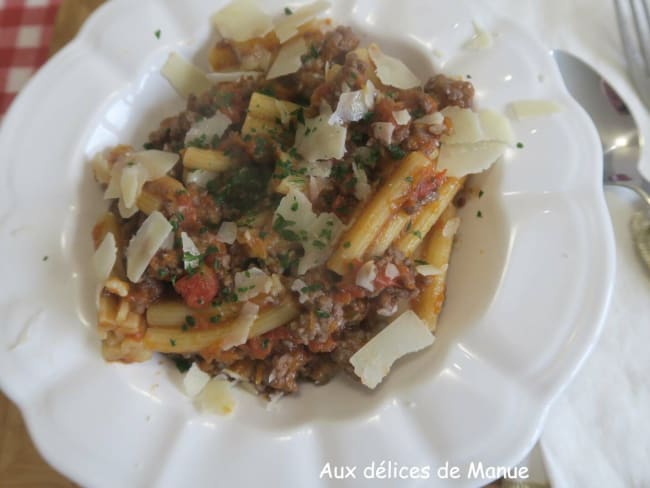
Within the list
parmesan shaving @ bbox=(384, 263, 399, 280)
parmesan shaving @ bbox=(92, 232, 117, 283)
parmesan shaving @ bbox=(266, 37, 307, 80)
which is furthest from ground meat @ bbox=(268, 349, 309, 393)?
parmesan shaving @ bbox=(266, 37, 307, 80)

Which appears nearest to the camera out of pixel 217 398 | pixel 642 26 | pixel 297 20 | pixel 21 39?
pixel 217 398

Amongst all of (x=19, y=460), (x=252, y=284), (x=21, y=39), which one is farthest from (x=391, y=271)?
(x=21, y=39)

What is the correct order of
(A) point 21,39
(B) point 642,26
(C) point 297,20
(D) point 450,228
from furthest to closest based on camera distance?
(A) point 21,39 → (B) point 642,26 → (C) point 297,20 → (D) point 450,228

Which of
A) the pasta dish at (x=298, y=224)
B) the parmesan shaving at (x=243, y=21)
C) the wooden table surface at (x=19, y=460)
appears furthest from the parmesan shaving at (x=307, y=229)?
the wooden table surface at (x=19, y=460)

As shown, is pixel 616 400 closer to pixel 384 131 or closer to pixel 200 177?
pixel 384 131

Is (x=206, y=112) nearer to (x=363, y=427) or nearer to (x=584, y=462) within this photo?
(x=363, y=427)

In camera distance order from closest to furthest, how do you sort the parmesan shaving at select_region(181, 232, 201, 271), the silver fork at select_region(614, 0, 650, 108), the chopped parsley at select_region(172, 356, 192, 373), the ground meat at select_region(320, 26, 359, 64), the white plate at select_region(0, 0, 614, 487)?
the white plate at select_region(0, 0, 614, 487) < the parmesan shaving at select_region(181, 232, 201, 271) < the chopped parsley at select_region(172, 356, 192, 373) < the ground meat at select_region(320, 26, 359, 64) < the silver fork at select_region(614, 0, 650, 108)

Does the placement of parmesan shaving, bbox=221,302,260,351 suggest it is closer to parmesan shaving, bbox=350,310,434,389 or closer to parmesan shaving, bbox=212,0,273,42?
parmesan shaving, bbox=350,310,434,389
